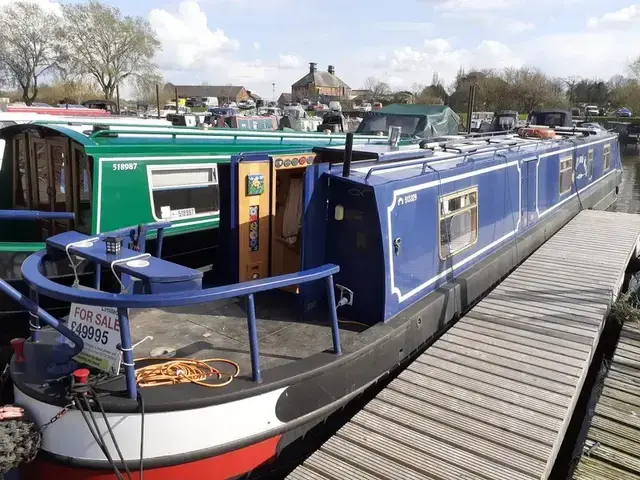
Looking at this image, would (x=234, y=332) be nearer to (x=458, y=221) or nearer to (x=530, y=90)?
(x=458, y=221)

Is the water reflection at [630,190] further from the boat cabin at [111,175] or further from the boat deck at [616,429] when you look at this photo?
the boat cabin at [111,175]

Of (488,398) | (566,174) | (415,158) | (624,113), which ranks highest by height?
(624,113)

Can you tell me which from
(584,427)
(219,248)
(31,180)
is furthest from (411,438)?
(31,180)

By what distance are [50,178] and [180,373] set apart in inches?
166

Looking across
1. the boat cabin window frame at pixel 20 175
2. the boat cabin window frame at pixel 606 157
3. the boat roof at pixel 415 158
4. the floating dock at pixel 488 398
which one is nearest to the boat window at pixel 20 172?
the boat cabin window frame at pixel 20 175

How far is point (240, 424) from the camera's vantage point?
141 inches

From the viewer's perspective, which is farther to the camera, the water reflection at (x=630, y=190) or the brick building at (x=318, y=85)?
the brick building at (x=318, y=85)

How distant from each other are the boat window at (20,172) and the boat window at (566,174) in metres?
8.57

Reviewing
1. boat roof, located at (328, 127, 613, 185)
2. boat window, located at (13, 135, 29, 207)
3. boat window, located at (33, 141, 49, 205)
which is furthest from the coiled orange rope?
boat window, located at (13, 135, 29, 207)

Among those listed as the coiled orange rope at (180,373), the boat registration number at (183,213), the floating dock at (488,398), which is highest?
the boat registration number at (183,213)

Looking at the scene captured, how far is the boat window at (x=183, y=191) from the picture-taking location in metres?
6.78

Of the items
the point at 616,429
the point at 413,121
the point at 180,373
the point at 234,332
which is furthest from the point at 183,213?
the point at 413,121

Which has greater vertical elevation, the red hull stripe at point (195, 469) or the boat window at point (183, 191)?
the boat window at point (183, 191)

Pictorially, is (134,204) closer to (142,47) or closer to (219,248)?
(219,248)
